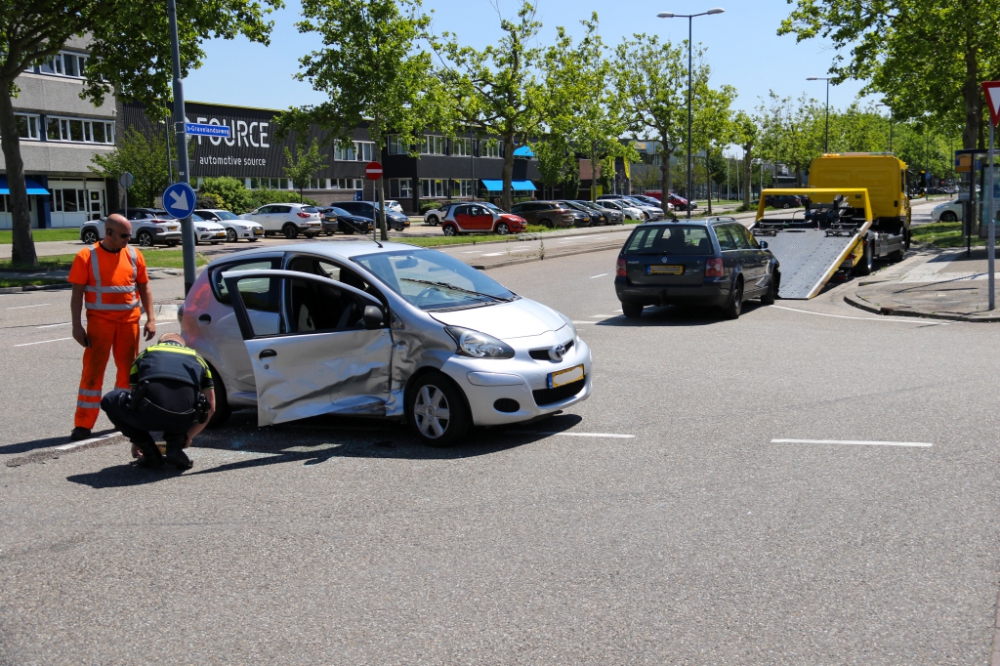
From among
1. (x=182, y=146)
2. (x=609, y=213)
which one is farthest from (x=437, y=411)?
(x=609, y=213)

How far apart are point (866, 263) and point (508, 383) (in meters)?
16.8

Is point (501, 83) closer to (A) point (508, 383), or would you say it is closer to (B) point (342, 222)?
(B) point (342, 222)

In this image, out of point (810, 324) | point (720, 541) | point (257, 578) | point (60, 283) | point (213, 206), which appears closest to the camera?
point (257, 578)

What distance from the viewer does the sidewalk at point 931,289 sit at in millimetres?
15141

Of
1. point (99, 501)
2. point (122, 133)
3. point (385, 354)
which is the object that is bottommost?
point (99, 501)

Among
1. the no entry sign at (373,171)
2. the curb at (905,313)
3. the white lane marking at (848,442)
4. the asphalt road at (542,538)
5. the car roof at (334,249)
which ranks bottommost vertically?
the asphalt road at (542,538)

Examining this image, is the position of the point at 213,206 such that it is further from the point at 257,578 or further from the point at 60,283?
the point at 257,578

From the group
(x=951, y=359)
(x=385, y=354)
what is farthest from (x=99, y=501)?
(x=951, y=359)

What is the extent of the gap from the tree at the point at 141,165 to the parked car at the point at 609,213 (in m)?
24.0

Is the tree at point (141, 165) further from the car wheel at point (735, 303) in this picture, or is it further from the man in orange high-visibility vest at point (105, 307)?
the man in orange high-visibility vest at point (105, 307)

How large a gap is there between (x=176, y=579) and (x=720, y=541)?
8.70ft

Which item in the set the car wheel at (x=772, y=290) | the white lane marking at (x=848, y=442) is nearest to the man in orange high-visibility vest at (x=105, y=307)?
the white lane marking at (x=848, y=442)

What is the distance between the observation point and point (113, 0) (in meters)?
25.6

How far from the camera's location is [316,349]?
7.53 meters
